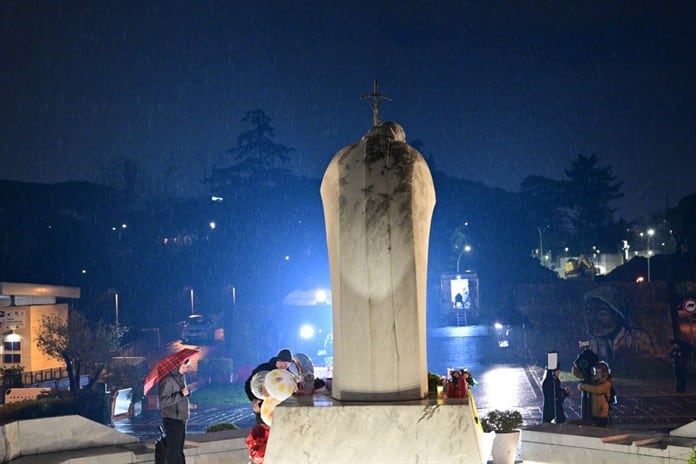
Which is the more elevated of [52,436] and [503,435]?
[52,436]

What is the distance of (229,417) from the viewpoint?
26500 millimetres

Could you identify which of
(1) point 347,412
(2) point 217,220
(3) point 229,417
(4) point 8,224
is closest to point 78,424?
(1) point 347,412

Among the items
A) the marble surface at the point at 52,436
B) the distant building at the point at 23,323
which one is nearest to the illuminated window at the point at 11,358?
the distant building at the point at 23,323

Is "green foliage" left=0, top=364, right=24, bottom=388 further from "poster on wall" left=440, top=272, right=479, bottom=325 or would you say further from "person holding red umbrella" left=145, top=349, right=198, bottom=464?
"poster on wall" left=440, top=272, right=479, bottom=325

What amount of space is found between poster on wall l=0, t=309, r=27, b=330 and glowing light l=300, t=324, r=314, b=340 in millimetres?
14824

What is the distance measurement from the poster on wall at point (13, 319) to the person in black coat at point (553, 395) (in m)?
24.1

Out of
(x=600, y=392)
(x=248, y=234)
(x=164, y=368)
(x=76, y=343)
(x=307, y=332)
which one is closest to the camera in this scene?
(x=164, y=368)

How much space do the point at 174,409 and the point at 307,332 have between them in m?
32.8

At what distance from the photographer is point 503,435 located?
873 centimetres

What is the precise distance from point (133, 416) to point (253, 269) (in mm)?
30185

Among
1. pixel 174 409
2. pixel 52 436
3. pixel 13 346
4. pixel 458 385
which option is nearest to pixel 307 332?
pixel 13 346

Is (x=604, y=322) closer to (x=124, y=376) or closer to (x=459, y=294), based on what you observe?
(x=459, y=294)

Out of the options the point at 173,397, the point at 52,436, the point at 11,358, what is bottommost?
the point at 11,358

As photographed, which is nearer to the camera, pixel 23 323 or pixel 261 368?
pixel 261 368
